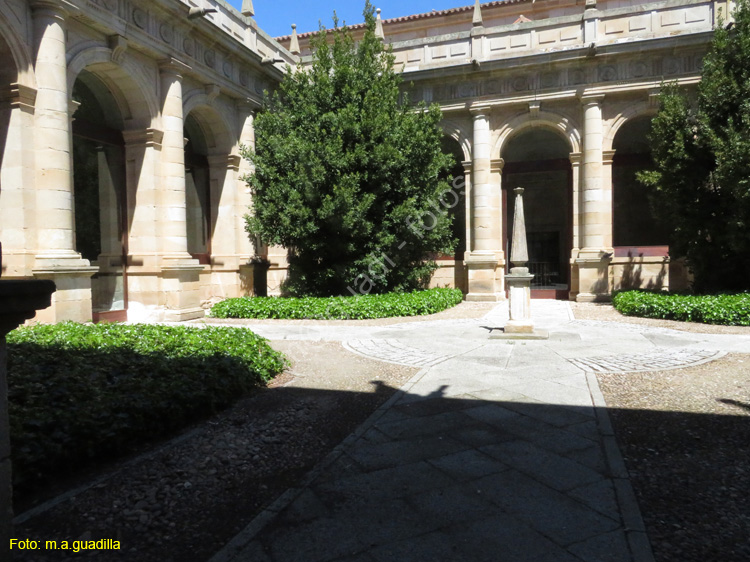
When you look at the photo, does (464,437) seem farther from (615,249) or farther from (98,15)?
(615,249)

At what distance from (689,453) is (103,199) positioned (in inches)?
504

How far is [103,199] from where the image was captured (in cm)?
1222

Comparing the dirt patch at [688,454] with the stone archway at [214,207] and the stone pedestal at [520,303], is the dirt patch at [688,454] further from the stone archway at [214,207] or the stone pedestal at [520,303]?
the stone archway at [214,207]

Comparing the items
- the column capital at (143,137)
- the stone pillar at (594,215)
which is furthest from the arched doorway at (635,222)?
the column capital at (143,137)

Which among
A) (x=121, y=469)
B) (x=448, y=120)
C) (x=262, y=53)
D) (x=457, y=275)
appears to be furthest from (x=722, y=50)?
(x=121, y=469)

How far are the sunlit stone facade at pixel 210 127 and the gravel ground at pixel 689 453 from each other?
9.18 meters

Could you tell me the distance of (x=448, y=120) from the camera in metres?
16.5

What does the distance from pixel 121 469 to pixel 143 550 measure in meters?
1.06

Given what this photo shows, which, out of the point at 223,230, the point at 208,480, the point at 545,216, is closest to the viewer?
the point at 208,480

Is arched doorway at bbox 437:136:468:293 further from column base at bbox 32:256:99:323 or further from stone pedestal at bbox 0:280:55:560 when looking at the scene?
stone pedestal at bbox 0:280:55:560

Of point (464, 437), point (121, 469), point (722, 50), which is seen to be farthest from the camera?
point (722, 50)

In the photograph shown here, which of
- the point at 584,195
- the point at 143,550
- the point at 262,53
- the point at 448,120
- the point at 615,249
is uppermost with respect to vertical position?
the point at 262,53

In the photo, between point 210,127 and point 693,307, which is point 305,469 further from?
point 210,127

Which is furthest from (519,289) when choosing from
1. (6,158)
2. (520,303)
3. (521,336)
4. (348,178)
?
(6,158)
